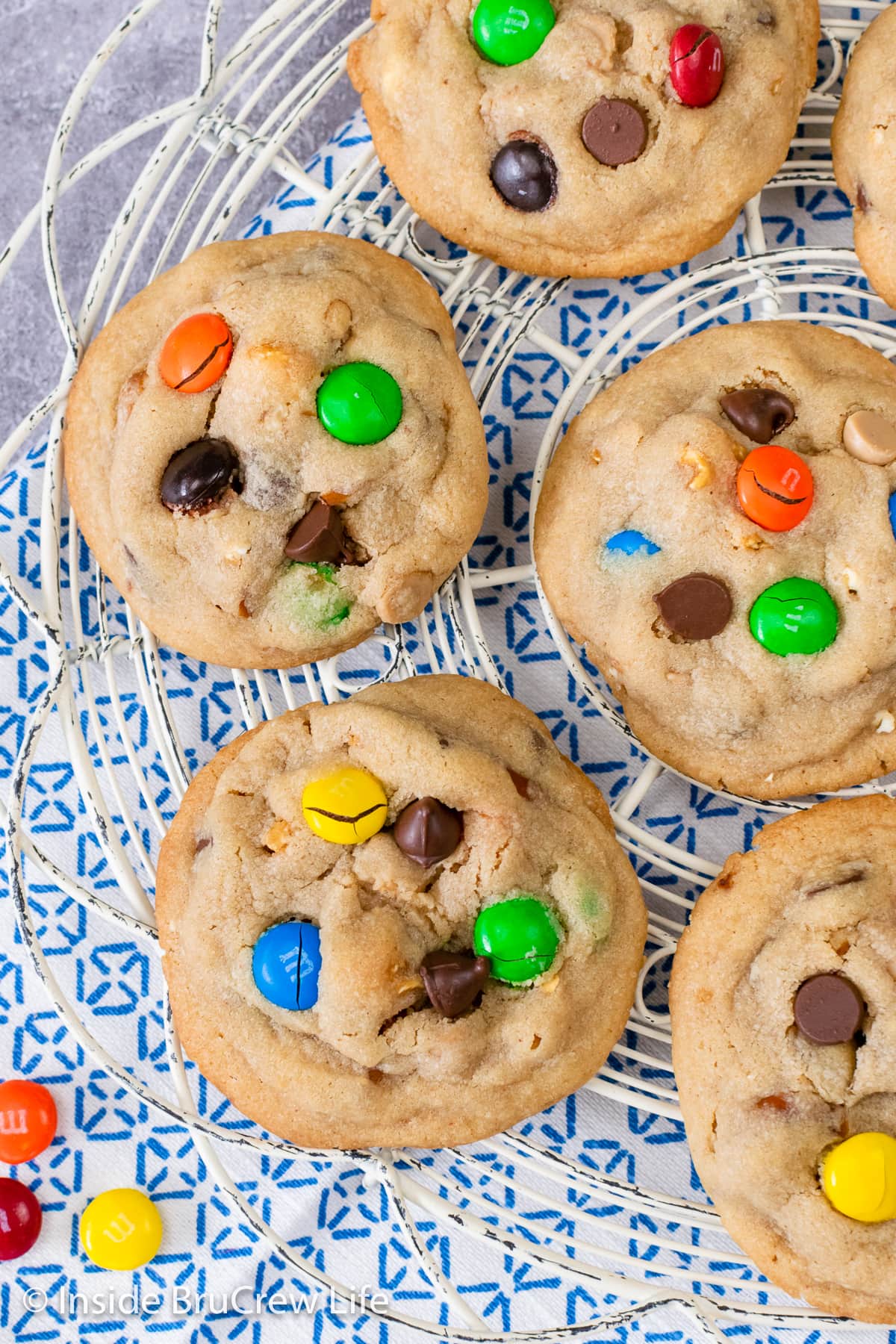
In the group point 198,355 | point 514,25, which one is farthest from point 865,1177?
point 514,25

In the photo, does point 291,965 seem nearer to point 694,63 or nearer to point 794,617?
point 794,617

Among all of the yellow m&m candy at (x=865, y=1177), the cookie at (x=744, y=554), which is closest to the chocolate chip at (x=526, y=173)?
the cookie at (x=744, y=554)

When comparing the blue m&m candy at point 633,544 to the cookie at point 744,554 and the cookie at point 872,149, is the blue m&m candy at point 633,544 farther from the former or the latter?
the cookie at point 872,149

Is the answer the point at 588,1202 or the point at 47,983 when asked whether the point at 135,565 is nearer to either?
the point at 47,983

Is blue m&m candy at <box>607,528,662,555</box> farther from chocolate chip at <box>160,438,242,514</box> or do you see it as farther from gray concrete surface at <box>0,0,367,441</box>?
gray concrete surface at <box>0,0,367,441</box>

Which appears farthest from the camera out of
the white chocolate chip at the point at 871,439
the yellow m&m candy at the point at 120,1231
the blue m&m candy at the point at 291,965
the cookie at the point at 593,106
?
the yellow m&m candy at the point at 120,1231

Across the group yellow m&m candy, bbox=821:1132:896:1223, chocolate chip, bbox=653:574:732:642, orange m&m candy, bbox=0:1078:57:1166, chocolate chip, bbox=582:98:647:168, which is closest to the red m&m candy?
chocolate chip, bbox=582:98:647:168

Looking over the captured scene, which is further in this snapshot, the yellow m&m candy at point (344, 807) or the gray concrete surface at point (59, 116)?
the gray concrete surface at point (59, 116)
